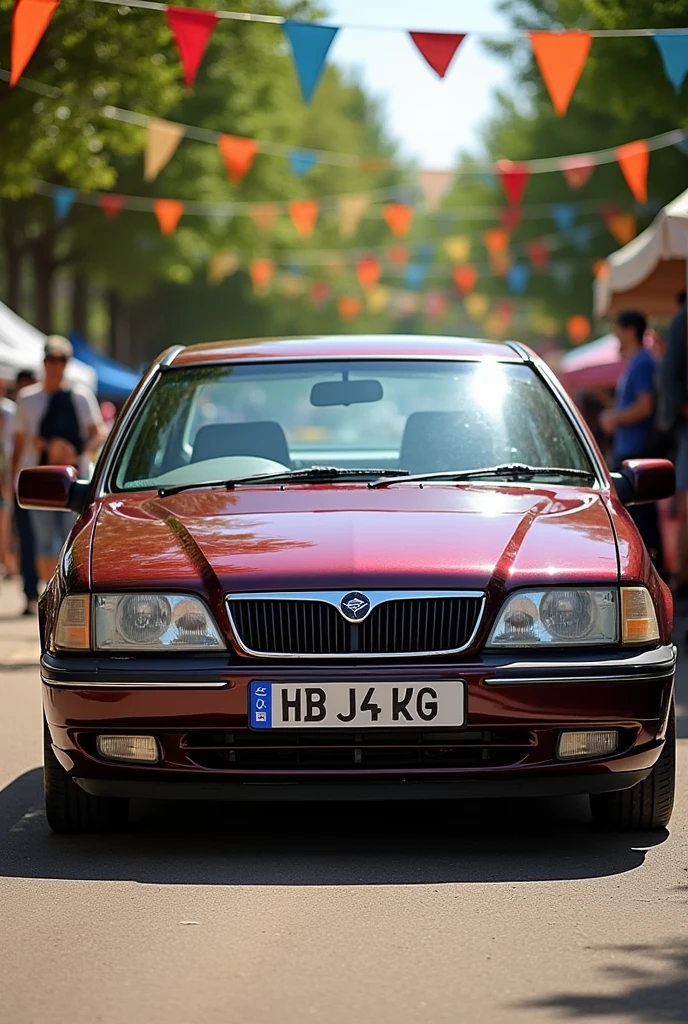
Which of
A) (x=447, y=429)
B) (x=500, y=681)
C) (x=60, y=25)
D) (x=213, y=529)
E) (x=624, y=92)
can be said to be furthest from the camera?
(x=624, y=92)

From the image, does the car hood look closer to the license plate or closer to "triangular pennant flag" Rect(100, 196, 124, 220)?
the license plate

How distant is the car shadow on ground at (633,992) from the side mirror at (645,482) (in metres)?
Result: 2.39

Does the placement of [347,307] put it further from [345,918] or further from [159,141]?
[345,918]

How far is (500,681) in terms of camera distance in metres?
5.23

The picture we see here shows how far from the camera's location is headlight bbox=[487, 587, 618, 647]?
532 centimetres

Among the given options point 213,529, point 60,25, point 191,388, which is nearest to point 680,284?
point 60,25

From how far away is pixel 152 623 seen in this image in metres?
5.39

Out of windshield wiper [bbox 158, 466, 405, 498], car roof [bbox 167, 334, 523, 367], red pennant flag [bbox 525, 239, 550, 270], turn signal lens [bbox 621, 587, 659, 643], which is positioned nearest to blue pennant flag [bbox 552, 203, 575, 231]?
red pennant flag [bbox 525, 239, 550, 270]

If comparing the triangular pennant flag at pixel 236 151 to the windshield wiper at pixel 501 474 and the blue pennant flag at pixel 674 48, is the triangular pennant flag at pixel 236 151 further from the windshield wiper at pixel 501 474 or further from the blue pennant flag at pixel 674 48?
the windshield wiper at pixel 501 474

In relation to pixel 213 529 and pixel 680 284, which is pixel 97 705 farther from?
pixel 680 284

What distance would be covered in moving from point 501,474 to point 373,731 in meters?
1.33

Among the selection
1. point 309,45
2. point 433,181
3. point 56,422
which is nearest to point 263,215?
point 433,181

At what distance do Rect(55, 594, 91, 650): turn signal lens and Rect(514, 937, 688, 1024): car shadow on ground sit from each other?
5.72 ft

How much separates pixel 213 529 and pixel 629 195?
31891 mm
